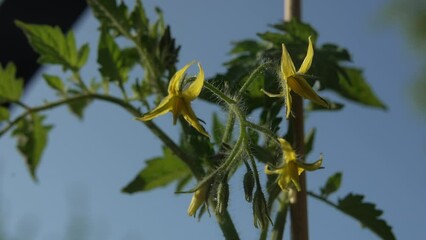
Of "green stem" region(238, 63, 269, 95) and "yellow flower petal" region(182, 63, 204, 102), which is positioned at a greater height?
"green stem" region(238, 63, 269, 95)

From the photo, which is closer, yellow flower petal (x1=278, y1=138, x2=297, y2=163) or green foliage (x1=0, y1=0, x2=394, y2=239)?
yellow flower petal (x1=278, y1=138, x2=297, y2=163)

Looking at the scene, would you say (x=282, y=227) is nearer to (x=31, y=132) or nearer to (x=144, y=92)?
(x=144, y=92)

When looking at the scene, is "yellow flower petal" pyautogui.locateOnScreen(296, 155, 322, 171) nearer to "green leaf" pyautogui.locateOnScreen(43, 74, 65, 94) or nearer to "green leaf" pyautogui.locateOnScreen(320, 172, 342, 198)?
"green leaf" pyautogui.locateOnScreen(320, 172, 342, 198)

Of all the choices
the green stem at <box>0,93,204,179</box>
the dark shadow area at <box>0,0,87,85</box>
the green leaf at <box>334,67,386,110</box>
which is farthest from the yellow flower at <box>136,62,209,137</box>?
the dark shadow area at <box>0,0,87,85</box>

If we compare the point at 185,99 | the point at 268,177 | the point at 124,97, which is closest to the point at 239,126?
the point at 185,99

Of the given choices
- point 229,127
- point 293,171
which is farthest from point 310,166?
point 229,127

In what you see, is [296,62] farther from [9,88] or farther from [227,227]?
[9,88]

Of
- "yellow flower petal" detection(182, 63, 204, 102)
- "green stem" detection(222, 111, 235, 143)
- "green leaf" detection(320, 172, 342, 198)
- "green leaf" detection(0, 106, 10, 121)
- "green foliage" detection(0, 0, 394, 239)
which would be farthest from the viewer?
"green leaf" detection(0, 106, 10, 121)
